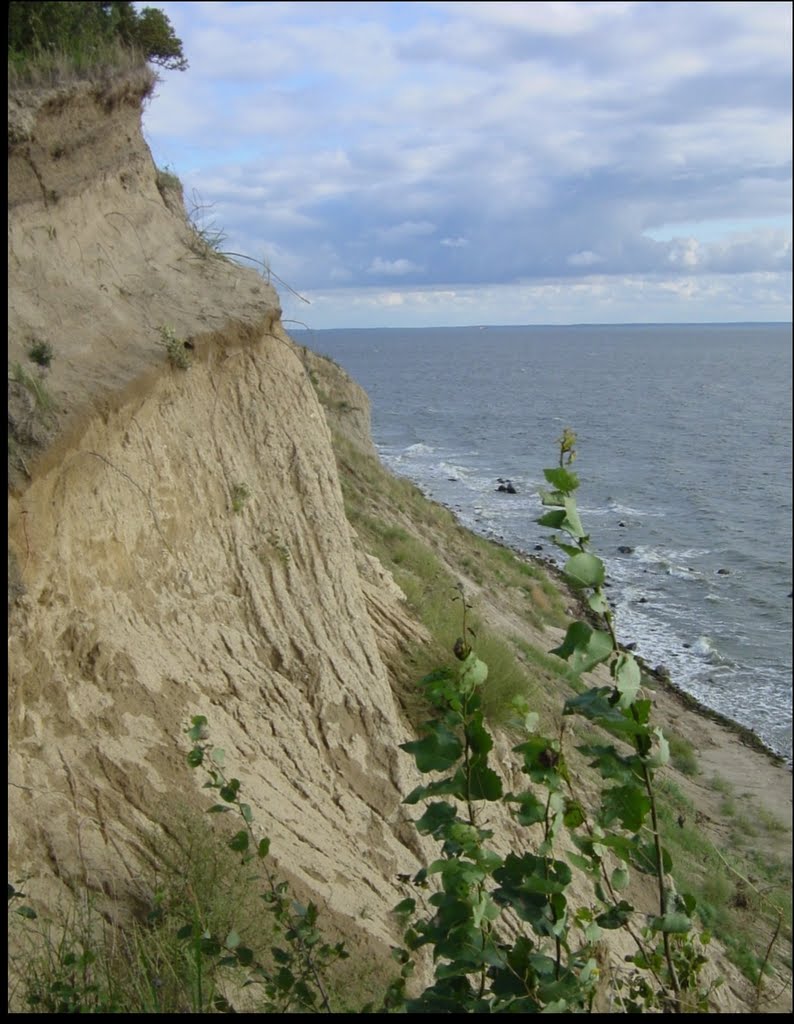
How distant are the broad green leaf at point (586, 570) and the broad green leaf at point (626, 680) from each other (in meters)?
0.25

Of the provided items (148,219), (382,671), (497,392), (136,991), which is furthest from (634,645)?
(497,392)

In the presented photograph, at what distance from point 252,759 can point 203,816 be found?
126 centimetres

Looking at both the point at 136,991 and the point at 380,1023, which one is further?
the point at 136,991

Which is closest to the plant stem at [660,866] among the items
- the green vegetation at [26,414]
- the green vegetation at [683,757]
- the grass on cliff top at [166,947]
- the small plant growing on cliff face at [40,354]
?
the grass on cliff top at [166,947]

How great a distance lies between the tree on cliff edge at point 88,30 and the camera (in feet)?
36.9

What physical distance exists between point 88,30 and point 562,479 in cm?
1273

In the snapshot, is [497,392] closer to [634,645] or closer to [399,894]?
[634,645]

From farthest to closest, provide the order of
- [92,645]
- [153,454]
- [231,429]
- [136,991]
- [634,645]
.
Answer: [634,645], [231,429], [153,454], [92,645], [136,991]

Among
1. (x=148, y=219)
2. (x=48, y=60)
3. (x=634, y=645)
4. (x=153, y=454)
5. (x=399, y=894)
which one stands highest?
(x=48, y=60)

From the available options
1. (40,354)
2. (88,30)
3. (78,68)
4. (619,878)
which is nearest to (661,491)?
(88,30)

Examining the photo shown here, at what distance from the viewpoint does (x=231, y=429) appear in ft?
34.7

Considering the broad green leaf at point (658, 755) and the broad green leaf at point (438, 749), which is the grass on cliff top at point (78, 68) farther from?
the broad green leaf at point (658, 755)

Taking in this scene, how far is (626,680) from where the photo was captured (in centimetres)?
286

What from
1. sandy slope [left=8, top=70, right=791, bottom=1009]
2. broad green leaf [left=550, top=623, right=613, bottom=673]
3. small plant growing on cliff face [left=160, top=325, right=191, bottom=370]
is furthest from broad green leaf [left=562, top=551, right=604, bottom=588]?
small plant growing on cliff face [left=160, top=325, right=191, bottom=370]
